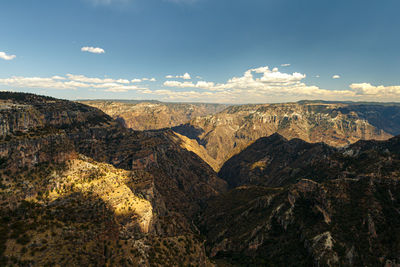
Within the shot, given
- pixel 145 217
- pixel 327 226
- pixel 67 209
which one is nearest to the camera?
pixel 67 209

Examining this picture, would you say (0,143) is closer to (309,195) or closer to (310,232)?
(310,232)

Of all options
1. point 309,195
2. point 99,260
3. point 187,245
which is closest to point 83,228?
point 99,260

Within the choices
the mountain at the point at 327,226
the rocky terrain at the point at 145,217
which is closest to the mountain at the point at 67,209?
the rocky terrain at the point at 145,217

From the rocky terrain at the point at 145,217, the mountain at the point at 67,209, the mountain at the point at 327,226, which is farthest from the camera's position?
the mountain at the point at 327,226

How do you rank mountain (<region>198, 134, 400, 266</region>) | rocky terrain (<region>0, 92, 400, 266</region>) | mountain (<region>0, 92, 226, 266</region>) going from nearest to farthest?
1. mountain (<region>0, 92, 226, 266</region>)
2. rocky terrain (<region>0, 92, 400, 266</region>)
3. mountain (<region>198, 134, 400, 266</region>)

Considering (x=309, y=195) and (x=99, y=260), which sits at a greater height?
(x=99, y=260)

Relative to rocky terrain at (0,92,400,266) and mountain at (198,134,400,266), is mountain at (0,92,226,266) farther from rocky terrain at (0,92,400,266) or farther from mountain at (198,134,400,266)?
mountain at (198,134,400,266)

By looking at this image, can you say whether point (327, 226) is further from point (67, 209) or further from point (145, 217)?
point (67, 209)

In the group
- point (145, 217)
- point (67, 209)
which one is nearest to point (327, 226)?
point (145, 217)

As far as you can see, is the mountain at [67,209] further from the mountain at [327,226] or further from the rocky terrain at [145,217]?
the mountain at [327,226]

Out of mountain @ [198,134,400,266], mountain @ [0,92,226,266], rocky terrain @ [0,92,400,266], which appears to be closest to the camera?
mountain @ [0,92,226,266]

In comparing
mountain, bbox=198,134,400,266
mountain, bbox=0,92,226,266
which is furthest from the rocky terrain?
mountain, bbox=198,134,400,266
